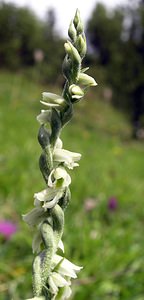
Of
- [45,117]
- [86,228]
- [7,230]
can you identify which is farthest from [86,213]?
[45,117]

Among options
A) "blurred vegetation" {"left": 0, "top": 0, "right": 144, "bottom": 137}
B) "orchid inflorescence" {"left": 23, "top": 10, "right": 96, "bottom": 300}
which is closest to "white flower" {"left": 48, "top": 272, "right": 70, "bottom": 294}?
"orchid inflorescence" {"left": 23, "top": 10, "right": 96, "bottom": 300}

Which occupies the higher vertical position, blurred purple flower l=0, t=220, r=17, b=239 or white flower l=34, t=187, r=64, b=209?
blurred purple flower l=0, t=220, r=17, b=239

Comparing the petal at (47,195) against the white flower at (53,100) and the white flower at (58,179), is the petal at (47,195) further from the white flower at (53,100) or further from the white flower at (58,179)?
the white flower at (53,100)

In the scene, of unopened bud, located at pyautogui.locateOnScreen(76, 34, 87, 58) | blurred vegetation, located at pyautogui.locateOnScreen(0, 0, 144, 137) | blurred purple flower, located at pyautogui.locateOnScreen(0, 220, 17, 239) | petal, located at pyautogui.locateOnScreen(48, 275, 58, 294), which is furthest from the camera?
blurred vegetation, located at pyautogui.locateOnScreen(0, 0, 144, 137)

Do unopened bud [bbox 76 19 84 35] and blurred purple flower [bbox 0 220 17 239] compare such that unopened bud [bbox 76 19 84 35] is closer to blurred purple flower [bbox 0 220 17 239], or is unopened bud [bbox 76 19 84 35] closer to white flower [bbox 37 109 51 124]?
white flower [bbox 37 109 51 124]

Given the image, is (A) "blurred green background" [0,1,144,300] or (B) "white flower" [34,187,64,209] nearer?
(B) "white flower" [34,187,64,209]

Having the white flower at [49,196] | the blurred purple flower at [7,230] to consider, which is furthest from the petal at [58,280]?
the blurred purple flower at [7,230]

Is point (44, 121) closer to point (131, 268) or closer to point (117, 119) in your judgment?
point (131, 268)

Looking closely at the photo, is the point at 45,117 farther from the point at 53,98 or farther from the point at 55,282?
the point at 55,282
